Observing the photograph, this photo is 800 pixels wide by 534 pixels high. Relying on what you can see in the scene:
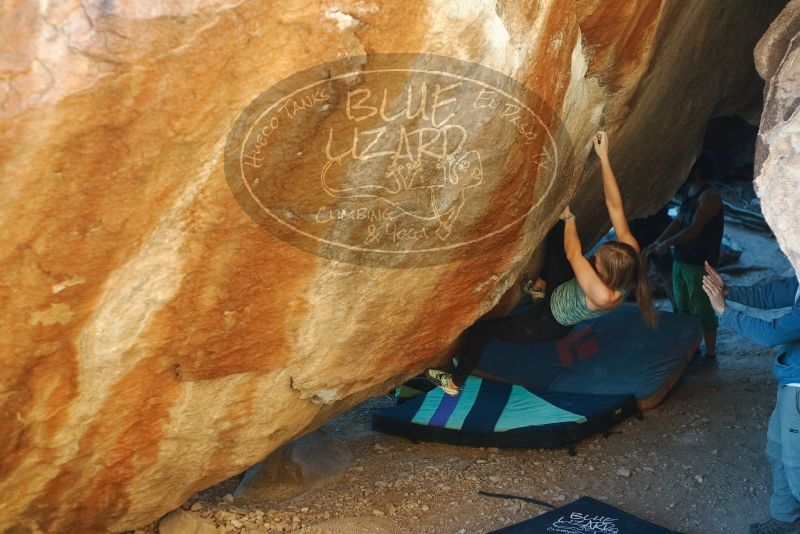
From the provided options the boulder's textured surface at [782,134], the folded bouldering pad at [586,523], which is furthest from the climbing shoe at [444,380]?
the boulder's textured surface at [782,134]

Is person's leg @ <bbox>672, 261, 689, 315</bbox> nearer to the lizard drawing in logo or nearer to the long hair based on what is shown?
the long hair

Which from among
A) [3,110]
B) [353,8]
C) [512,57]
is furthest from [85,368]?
[512,57]

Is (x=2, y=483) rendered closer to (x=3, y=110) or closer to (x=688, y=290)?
(x=3, y=110)

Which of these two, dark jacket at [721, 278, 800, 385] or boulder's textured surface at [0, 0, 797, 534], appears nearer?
boulder's textured surface at [0, 0, 797, 534]

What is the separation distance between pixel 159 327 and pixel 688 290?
4.28 m

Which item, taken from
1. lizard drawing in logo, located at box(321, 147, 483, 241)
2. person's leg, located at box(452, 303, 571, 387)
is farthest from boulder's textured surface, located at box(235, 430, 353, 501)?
lizard drawing in logo, located at box(321, 147, 483, 241)

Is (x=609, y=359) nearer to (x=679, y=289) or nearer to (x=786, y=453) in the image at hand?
(x=679, y=289)

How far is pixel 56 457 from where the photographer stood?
3303 mm

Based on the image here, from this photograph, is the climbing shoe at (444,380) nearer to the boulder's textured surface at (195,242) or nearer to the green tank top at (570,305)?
the boulder's textured surface at (195,242)

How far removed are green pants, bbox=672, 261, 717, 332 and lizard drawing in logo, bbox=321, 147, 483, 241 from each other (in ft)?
10.5

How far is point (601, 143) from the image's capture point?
3.81 m

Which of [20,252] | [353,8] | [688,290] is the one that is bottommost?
[688,290]

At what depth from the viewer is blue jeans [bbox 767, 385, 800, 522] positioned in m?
3.40

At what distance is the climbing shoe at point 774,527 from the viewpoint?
3686mm
